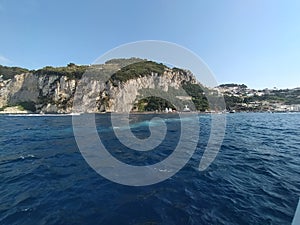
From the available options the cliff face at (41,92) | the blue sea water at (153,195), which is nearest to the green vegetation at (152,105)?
the cliff face at (41,92)

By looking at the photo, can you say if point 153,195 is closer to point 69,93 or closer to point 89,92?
point 89,92

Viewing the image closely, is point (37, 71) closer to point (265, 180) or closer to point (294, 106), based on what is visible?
point (265, 180)

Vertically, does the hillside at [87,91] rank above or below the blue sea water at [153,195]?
above

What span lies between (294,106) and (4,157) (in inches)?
7283

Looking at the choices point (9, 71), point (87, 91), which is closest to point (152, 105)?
point (87, 91)

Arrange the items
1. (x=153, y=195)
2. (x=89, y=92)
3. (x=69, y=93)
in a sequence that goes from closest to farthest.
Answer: (x=153, y=195) → (x=89, y=92) → (x=69, y=93)

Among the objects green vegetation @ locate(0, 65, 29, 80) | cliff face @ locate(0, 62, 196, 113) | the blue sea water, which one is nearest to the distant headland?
cliff face @ locate(0, 62, 196, 113)

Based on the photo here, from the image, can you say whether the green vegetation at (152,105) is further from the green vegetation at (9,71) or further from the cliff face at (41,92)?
the green vegetation at (9,71)

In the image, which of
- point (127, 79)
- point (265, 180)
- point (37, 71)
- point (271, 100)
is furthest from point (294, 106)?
point (37, 71)

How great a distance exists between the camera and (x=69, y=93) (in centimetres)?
11244

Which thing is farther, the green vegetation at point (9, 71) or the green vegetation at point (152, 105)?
the green vegetation at point (9, 71)

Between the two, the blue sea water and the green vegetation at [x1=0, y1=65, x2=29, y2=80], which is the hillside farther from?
the blue sea water

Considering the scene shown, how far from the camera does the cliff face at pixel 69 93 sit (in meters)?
106

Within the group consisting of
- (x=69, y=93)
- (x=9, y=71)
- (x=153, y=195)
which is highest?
(x=9, y=71)
